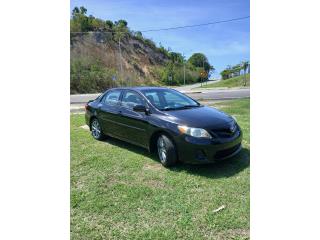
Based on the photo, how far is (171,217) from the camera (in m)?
3.04

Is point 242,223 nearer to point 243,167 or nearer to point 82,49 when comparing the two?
point 243,167

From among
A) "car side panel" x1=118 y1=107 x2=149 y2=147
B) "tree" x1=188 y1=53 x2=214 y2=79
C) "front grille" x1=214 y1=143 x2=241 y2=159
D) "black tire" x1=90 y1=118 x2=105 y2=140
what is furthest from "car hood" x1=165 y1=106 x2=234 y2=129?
"tree" x1=188 y1=53 x2=214 y2=79

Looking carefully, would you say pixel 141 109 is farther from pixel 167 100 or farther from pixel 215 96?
pixel 215 96

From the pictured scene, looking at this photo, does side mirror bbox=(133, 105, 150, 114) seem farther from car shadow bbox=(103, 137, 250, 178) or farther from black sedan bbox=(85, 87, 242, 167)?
car shadow bbox=(103, 137, 250, 178)

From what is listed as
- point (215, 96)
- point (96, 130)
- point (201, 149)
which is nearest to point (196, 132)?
point (201, 149)

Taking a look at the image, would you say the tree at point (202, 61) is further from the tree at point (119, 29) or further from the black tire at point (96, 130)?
the black tire at point (96, 130)

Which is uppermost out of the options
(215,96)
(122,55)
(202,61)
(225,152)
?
(122,55)

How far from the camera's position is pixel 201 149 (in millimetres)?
4105

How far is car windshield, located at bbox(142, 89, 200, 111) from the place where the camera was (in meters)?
A: 4.92

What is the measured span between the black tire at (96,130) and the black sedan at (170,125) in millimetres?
226

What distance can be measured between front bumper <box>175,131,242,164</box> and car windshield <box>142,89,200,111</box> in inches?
32.7

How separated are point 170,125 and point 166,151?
378mm
